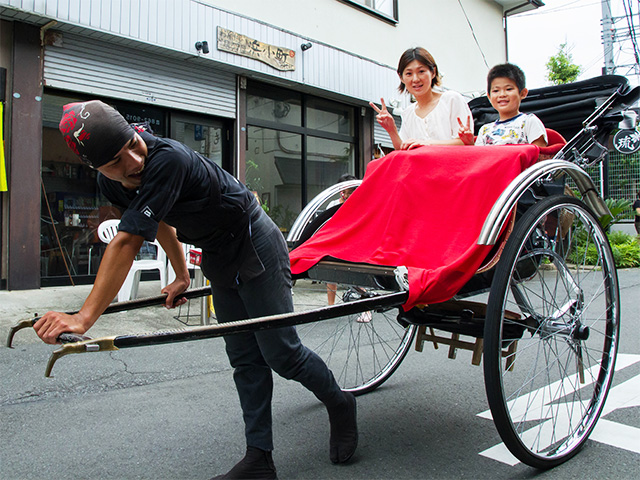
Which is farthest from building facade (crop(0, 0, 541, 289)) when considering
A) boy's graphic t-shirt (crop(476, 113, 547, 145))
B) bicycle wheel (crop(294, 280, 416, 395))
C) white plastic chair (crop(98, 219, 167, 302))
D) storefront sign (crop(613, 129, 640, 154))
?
storefront sign (crop(613, 129, 640, 154))

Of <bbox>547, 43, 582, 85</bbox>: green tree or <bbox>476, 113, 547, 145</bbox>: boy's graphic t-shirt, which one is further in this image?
<bbox>547, 43, 582, 85</bbox>: green tree

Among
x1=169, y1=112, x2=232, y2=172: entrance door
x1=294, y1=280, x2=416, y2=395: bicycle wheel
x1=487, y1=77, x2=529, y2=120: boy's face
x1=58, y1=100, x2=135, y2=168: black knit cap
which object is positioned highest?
x1=169, y1=112, x2=232, y2=172: entrance door

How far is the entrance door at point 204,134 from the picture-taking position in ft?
26.2

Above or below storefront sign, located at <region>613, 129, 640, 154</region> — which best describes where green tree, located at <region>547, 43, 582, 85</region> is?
above

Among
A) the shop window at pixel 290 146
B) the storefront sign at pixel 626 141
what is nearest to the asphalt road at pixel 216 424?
the storefront sign at pixel 626 141

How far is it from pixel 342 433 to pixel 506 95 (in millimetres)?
2353

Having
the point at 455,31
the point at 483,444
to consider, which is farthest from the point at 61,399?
Result: the point at 455,31

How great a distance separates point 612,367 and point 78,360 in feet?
12.1

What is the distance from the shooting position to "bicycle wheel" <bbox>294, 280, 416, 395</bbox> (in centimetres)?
333

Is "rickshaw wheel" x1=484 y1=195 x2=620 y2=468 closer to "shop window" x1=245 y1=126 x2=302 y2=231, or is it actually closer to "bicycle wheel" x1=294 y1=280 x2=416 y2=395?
"bicycle wheel" x1=294 y1=280 x2=416 y2=395

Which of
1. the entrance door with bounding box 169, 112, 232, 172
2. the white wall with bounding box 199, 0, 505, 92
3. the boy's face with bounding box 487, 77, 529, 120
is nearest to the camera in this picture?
the boy's face with bounding box 487, 77, 529, 120

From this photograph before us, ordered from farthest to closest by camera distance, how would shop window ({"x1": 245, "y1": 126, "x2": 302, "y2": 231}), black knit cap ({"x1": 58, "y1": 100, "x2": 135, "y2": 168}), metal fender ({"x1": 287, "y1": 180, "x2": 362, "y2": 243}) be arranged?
shop window ({"x1": 245, "y1": 126, "x2": 302, "y2": 231}), metal fender ({"x1": 287, "y1": 180, "x2": 362, "y2": 243}), black knit cap ({"x1": 58, "y1": 100, "x2": 135, "y2": 168})

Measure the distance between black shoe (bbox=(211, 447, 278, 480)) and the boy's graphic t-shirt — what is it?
241 centimetres

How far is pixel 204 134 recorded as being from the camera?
835 centimetres
